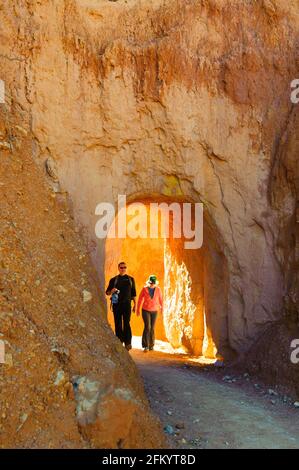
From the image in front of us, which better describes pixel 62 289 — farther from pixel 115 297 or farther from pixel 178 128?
pixel 178 128

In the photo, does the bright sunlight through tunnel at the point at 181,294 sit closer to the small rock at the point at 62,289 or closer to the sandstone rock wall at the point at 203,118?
the sandstone rock wall at the point at 203,118

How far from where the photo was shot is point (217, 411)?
19.5 ft

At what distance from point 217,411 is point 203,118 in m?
4.52

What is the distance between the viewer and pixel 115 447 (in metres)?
4.15

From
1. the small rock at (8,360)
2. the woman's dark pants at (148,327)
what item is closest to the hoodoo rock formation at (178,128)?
the woman's dark pants at (148,327)

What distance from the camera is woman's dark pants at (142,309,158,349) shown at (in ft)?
31.3

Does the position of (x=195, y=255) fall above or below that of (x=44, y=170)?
below

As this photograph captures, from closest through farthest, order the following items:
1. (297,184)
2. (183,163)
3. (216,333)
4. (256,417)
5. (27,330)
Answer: (27,330) < (256,417) < (297,184) < (183,163) < (216,333)

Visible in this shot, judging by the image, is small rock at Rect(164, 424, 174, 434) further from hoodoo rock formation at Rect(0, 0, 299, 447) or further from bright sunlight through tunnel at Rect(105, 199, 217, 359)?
bright sunlight through tunnel at Rect(105, 199, 217, 359)

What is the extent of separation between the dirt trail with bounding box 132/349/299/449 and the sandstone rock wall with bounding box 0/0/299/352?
130 cm

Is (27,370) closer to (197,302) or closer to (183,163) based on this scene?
(183,163)

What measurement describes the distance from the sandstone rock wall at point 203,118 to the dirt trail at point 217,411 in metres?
1.30

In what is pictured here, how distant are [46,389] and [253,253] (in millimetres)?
4871
